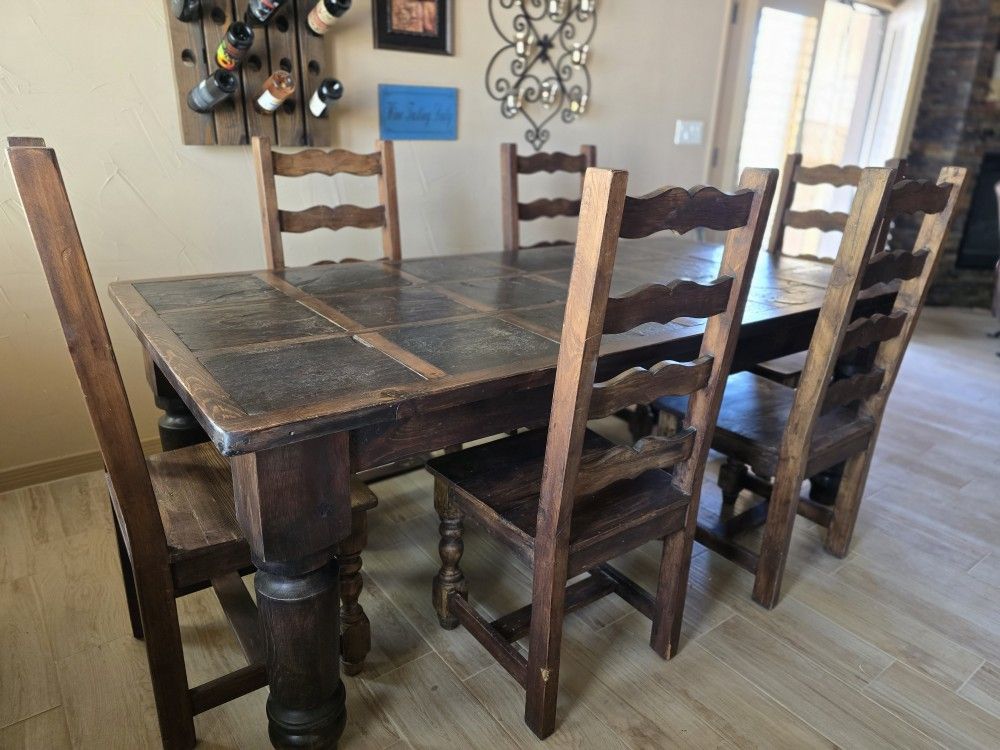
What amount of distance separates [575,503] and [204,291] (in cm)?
99

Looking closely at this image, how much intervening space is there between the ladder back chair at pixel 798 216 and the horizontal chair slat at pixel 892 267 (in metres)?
0.63

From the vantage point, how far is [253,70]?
2121mm

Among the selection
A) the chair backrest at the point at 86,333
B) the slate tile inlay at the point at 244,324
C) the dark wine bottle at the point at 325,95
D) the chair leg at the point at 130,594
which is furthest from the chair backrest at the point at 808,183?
the chair leg at the point at 130,594

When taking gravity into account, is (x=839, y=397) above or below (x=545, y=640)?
above

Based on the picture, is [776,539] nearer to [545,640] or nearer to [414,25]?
[545,640]

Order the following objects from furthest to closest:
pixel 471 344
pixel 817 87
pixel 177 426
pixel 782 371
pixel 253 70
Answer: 1. pixel 817 87
2. pixel 782 371
3. pixel 253 70
4. pixel 177 426
5. pixel 471 344

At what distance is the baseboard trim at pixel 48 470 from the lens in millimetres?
2131

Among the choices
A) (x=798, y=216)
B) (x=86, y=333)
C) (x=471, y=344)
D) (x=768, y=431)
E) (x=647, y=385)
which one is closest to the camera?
(x=86, y=333)

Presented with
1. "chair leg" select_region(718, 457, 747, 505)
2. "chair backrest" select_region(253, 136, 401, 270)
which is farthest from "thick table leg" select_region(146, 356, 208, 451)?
"chair leg" select_region(718, 457, 747, 505)

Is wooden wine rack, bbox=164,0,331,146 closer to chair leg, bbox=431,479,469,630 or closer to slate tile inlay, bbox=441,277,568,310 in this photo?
slate tile inlay, bbox=441,277,568,310

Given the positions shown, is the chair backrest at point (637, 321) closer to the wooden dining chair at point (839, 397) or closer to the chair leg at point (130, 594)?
the wooden dining chair at point (839, 397)

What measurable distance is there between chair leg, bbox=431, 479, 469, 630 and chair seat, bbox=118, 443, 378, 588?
0.74 feet

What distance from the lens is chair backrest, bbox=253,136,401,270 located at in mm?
1879

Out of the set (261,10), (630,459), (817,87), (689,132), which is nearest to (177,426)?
(630,459)
